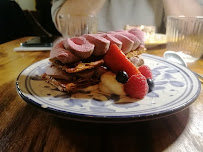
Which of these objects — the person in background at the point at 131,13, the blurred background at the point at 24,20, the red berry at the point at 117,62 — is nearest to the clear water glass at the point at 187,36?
the red berry at the point at 117,62

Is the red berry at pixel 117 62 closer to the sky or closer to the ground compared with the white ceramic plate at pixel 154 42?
closer to the sky

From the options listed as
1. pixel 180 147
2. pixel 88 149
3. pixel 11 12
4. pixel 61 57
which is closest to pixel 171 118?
pixel 180 147

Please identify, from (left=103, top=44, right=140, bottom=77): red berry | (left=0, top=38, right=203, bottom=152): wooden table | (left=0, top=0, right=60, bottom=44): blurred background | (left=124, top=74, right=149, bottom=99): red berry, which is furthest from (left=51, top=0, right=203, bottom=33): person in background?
(left=0, top=38, right=203, bottom=152): wooden table

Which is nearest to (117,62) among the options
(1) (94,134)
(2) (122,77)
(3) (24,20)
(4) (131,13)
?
(2) (122,77)

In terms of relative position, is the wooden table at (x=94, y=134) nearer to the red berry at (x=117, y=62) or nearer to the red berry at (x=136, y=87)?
the red berry at (x=136, y=87)

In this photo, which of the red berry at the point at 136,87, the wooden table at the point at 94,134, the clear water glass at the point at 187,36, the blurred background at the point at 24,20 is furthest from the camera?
the blurred background at the point at 24,20

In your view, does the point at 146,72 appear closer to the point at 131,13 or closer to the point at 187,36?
the point at 187,36

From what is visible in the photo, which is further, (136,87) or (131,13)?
(131,13)
